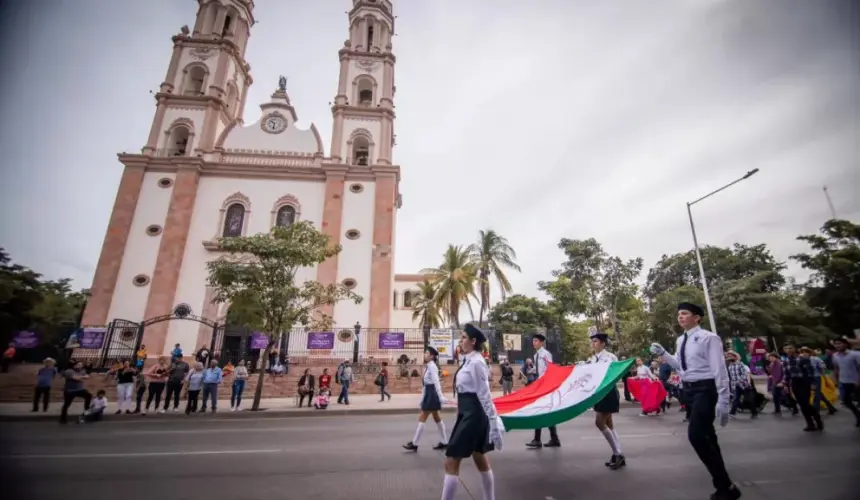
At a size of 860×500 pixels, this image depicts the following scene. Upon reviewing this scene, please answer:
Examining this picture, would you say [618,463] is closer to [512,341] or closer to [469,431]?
[469,431]

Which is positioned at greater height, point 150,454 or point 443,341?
→ point 443,341

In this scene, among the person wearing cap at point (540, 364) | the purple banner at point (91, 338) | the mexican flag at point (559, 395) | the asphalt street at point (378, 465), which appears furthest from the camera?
the purple banner at point (91, 338)

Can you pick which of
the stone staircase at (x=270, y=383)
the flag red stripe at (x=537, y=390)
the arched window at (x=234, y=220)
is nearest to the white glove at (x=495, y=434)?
the flag red stripe at (x=537, y=390)

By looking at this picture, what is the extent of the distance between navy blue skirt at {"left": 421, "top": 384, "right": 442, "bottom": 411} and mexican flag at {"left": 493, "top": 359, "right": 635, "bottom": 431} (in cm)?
99

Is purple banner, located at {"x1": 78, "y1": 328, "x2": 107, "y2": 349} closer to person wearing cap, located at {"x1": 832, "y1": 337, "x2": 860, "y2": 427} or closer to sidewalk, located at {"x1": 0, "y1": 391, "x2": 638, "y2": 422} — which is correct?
sidewalk, located at {"x1": 0, "y1": 391, "x2": 638, "y2": 422}

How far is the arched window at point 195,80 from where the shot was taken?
28156mm

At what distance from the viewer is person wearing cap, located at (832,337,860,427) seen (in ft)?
24.6

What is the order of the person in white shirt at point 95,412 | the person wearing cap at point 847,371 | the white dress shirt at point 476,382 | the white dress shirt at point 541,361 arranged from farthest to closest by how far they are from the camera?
1. the person in white shirt at point 95,412
2. the person wearing cap at point 847,371
3. the white dress shirt at point 541,361
4. the white dress shirt at point 476,382

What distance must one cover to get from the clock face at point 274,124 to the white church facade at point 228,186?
0.11 meters

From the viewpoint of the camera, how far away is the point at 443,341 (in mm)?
19672

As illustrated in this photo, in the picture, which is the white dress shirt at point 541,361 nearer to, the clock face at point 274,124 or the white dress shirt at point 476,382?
the white dress shirt at point 476,382

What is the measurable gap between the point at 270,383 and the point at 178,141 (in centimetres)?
1990

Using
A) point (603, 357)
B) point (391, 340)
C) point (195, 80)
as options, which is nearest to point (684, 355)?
point (603, 357)

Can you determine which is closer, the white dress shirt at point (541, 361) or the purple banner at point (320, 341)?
the white dress shirt at point (541, 361)
